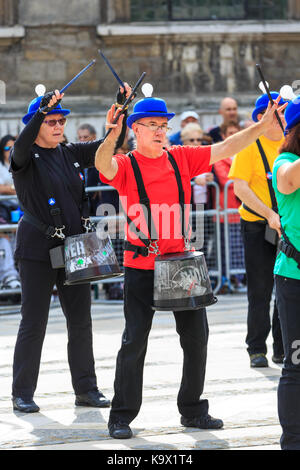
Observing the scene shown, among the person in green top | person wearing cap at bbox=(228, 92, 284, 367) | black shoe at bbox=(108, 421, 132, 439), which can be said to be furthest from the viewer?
person wearing cap at bbox=(228, 92, 284, 367)

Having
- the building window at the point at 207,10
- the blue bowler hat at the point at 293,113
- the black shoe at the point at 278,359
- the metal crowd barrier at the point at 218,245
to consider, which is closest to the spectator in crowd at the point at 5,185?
the metal crowd barrier at the point at 218,245

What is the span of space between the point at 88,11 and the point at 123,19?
547 millimetres

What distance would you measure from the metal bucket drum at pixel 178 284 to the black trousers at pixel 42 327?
110cm

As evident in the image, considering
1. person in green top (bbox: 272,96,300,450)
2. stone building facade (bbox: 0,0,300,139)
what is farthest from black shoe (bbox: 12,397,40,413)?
stone building facade (bbox: 0,0,300,139)

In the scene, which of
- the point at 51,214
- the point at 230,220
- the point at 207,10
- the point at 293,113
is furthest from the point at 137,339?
the point at 207,10

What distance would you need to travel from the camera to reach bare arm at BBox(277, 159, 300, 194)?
17.1ft

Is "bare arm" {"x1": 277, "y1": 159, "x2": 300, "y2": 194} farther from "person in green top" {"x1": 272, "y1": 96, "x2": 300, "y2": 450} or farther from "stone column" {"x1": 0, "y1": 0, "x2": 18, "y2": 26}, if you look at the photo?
"stone column" {"x1": 0, "y1": 0, "x2": 18, "y2": 26}

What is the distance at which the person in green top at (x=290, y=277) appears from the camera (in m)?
5.34

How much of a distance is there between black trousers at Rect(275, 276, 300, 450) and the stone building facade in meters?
10.3

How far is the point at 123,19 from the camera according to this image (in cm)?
1605

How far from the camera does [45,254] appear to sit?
275 inches

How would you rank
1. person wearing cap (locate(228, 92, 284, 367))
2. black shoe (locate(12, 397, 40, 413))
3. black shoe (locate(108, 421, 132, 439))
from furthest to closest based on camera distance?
person wearing cap (locate(228, 92, 284, 367))
black shoe (locate(12, 397, 40, 413))
black shoe (locate(108, 421, 132, 439))

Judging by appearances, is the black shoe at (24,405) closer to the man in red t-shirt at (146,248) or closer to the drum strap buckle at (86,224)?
the man in red t-shirt at (146,248)

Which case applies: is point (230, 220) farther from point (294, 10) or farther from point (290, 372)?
point (290, 372)
